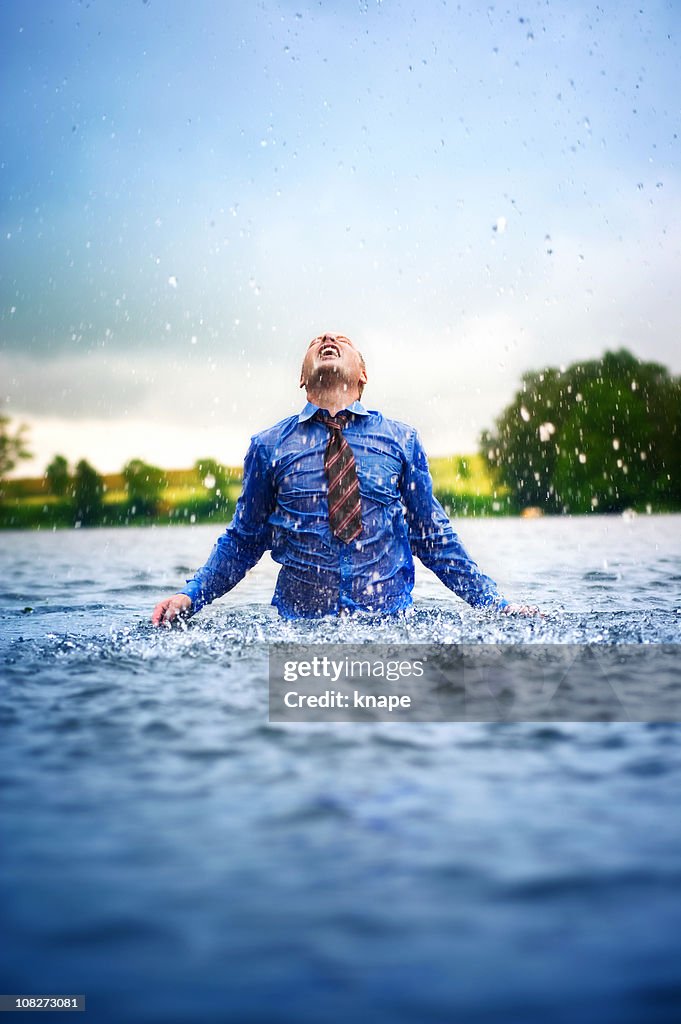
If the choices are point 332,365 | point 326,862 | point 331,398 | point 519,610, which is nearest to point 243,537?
point 331,398

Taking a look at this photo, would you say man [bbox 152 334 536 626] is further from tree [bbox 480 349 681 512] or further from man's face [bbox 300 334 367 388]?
tree [bbox 480 349 681 512]

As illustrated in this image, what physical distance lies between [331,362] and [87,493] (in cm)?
5982

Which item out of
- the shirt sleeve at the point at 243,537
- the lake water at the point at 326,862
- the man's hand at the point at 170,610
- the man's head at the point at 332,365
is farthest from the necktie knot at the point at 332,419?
the lake water at the point at 326,862

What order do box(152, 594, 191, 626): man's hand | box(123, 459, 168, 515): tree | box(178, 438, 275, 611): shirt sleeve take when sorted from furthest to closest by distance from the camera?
box(123, 459, 168, 515): tree
box(178, 438, 275, 611): shirt sleeve
box(152, 594, 191, 626): man's hand

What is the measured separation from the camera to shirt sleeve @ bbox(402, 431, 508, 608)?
215 inches

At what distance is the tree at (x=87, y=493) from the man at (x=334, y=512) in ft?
148

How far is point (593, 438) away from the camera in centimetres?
5344

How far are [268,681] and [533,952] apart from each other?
94.7 inches

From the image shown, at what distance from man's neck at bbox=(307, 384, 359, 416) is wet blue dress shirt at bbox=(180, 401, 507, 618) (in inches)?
2.8

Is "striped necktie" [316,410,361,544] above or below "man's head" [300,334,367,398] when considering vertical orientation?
below

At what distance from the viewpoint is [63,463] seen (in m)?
58.2

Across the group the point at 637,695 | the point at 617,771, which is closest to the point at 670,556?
the point at 637,695

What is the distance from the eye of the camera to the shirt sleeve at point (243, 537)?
5316mm

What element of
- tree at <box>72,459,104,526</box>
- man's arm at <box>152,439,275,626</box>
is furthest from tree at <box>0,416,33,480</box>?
man's arm at <box>152,439,275,626</box>
